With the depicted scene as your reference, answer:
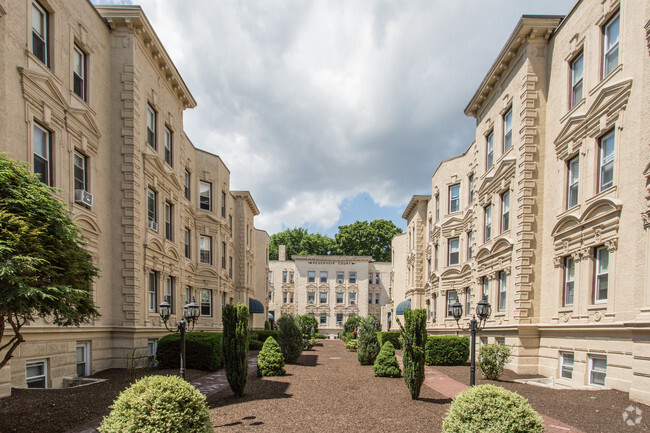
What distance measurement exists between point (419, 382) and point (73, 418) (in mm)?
8199

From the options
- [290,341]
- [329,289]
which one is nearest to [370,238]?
[329,289]

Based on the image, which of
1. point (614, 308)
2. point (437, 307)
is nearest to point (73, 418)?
point (614, 308)

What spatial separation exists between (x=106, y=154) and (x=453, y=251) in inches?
814

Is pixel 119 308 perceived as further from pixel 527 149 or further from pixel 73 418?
pixel 527 149

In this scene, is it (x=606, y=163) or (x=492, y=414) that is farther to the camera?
(x=606, y=163)

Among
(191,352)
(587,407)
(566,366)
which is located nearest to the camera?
(587,407)

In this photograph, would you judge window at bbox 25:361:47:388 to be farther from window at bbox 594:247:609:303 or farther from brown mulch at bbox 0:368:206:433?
window at bbox 594:247:609:303

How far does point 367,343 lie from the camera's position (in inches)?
800

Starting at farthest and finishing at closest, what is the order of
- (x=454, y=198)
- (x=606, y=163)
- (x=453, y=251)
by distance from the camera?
(x=454, y=198) < (x=453, y=251) < (x=606, y=163)

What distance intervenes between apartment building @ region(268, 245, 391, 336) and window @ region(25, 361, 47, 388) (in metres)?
46.4

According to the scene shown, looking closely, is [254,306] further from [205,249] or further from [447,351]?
[447,351]

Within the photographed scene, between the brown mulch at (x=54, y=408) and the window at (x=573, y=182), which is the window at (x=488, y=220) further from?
the brown mulch at (x=54, y=408)

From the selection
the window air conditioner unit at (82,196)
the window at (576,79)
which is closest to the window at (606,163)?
the window at (576,79)

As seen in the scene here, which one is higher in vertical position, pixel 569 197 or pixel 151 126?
pixel 151 126
